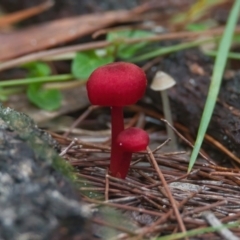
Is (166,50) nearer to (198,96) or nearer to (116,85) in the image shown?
(198,96)

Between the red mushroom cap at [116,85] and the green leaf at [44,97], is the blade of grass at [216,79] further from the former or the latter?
the green leaf at [44,97]

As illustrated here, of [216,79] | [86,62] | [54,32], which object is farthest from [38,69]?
[216,79]

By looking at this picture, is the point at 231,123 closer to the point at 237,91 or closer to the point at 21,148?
the point at 237,91

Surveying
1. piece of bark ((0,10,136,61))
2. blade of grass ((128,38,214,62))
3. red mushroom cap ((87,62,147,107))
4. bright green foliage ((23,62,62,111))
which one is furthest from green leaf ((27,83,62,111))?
red mushroom cap ((87,62,147,107))

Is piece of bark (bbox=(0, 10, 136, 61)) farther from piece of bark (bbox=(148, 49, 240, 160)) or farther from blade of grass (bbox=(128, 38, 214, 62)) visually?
piece of bark (bbox=(148, 49, 240, 160))

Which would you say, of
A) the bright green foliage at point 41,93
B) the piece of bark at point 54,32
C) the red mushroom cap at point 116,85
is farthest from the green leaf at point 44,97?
the red mushroom cap at point 116,85

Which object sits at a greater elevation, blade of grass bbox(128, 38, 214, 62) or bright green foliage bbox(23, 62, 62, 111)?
blade of grass bbox(128, 38, 214, 62)
